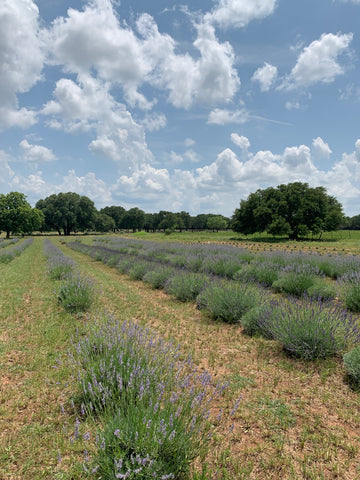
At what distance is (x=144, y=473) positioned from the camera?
1617 millimetres

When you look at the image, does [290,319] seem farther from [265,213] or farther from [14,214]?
[14,214]

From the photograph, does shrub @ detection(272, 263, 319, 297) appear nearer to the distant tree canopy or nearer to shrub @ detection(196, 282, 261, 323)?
shrub @ detection(196, 282, 261, 323)

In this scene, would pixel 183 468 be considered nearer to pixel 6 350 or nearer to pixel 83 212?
pixel 6 350

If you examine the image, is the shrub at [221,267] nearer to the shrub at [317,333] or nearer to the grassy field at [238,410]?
the grassy field at [238,410]

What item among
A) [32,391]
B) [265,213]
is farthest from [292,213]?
[32,391]

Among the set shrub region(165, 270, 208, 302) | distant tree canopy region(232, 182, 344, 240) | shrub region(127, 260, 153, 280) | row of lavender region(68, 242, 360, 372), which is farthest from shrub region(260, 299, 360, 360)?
distant tree canopy region(232, 182, 344, 240)

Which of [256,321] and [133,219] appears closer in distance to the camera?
[256,321]

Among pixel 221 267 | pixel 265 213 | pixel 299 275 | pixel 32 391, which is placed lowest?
pixel 32 391

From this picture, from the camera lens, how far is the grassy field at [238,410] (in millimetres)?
1967

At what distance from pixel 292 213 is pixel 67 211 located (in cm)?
5664

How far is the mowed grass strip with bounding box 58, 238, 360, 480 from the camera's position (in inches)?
77.5

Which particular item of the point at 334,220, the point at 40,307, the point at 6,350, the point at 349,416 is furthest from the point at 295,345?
the point at 334,220

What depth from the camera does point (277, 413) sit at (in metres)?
2.56

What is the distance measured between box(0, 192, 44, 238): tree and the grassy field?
48.4 metres
